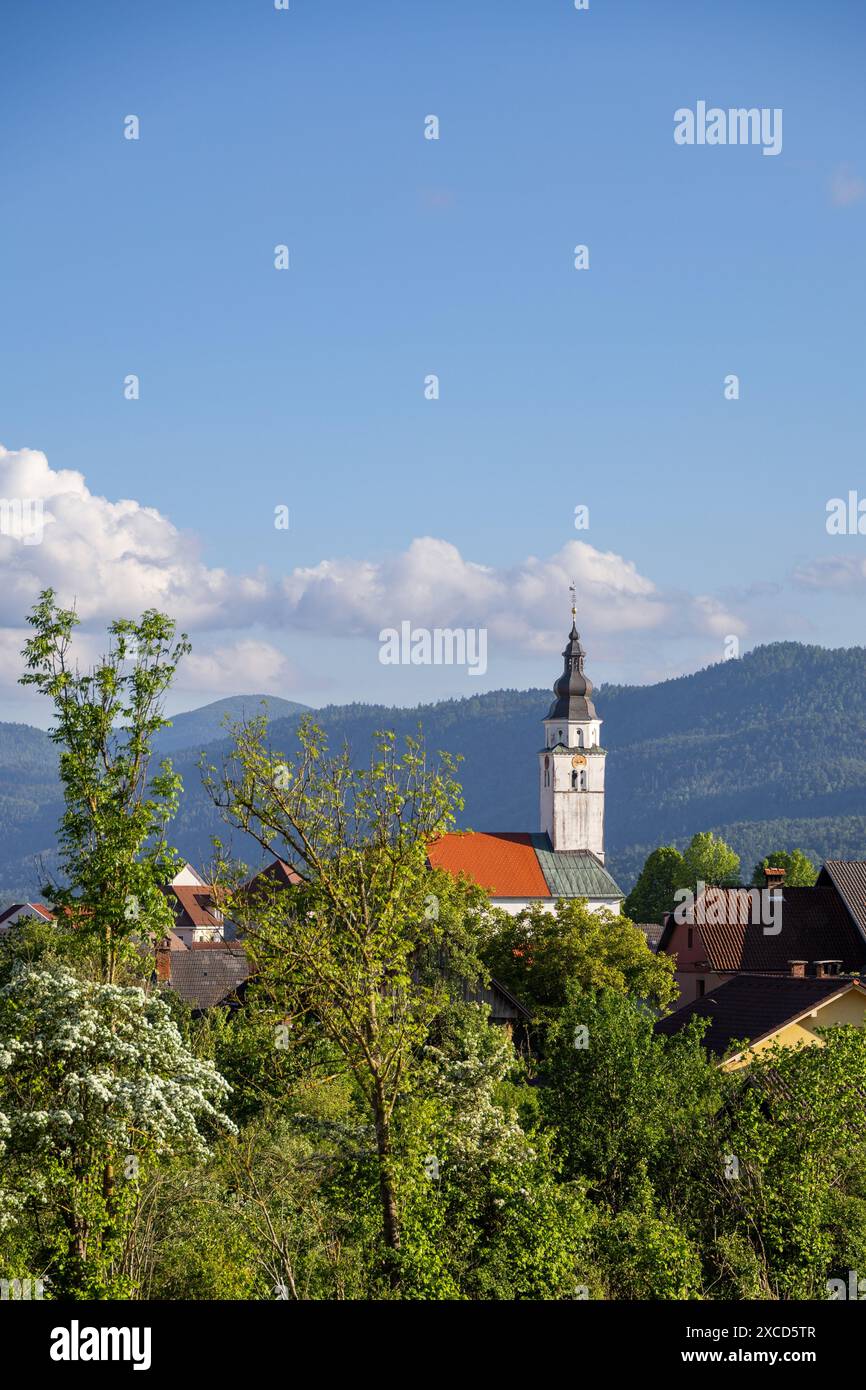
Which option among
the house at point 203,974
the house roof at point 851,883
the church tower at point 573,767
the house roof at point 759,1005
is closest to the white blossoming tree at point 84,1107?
the house roof at point 759,1005

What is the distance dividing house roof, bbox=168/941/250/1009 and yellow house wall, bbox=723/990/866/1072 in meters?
20.4

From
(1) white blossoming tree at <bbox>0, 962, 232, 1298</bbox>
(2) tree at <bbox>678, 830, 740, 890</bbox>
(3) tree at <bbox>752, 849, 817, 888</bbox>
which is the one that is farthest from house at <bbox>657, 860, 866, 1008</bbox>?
(2) tree at <bbox>678, 830, 740, 890</bbox>

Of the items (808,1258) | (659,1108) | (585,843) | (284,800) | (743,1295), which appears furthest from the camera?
(585,843)

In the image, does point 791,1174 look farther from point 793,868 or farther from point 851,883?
point 793,868

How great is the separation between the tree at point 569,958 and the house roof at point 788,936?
12.9 feet

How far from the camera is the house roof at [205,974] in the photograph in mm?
54594

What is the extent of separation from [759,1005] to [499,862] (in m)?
62.5

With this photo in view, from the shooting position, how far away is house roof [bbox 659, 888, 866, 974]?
6531cm

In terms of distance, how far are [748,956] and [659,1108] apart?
134 ft
